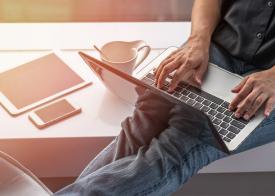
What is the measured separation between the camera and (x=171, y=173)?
3.31ft

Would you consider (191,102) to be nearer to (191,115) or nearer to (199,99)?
(199,99)

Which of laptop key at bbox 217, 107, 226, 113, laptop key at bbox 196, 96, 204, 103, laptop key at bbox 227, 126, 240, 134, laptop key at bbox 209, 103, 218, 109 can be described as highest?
laptop key at bbox 196, 96, 204, 103

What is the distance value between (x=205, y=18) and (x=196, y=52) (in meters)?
0.14

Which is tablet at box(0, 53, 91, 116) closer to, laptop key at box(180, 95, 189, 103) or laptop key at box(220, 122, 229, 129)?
laptop key at box(180, 95, 189, 103)

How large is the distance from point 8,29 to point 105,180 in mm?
702

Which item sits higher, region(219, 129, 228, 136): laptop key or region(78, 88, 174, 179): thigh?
region(78, 88, 174, 179): thigh

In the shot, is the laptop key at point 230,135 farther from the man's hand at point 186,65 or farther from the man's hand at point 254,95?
the man's hand at point 186,65

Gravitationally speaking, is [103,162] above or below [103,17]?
below

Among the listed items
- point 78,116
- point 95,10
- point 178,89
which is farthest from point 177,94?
point 95,10

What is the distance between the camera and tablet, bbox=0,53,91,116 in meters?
1.22

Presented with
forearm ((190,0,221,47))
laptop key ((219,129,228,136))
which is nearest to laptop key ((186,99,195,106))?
laptop key ((219,129,228,136))

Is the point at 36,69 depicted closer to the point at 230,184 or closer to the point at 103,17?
the point at 103,17

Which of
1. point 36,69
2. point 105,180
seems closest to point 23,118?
point 36,69

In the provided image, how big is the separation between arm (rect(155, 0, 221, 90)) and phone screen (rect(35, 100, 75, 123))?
0.23 m
